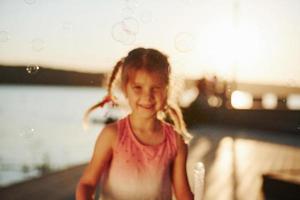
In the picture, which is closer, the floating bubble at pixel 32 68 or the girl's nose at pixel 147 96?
the girl's nose at pixel 147 96

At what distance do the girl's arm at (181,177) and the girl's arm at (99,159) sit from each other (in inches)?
14.9

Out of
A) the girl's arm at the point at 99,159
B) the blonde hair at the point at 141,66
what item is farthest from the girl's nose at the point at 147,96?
the girl's arm at the point at 99,159

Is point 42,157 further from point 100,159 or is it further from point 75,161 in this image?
point 100,159

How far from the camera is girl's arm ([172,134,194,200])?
2.77 m

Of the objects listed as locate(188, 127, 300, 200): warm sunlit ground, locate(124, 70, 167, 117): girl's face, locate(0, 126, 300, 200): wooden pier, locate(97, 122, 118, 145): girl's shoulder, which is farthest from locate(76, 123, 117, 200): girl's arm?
locate(188, 127, 300, 200): warm sunlit ground

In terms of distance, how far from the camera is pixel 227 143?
38.7ft

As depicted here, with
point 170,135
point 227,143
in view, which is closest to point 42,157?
point 227,143

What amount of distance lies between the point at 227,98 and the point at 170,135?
14097mm

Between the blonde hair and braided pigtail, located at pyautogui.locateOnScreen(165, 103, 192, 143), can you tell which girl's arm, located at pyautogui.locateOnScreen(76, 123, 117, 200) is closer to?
the blonde hair

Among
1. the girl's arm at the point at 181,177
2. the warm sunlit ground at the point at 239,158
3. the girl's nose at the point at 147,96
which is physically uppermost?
the girl's nose at the point at 147,96

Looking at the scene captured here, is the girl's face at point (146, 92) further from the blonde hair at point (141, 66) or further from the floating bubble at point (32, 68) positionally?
the floating bubble at point (32, 68)

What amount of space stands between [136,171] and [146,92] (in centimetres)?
45

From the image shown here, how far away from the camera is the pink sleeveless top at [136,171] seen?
109 inches

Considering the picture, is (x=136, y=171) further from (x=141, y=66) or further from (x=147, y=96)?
(x=141, y=66)
